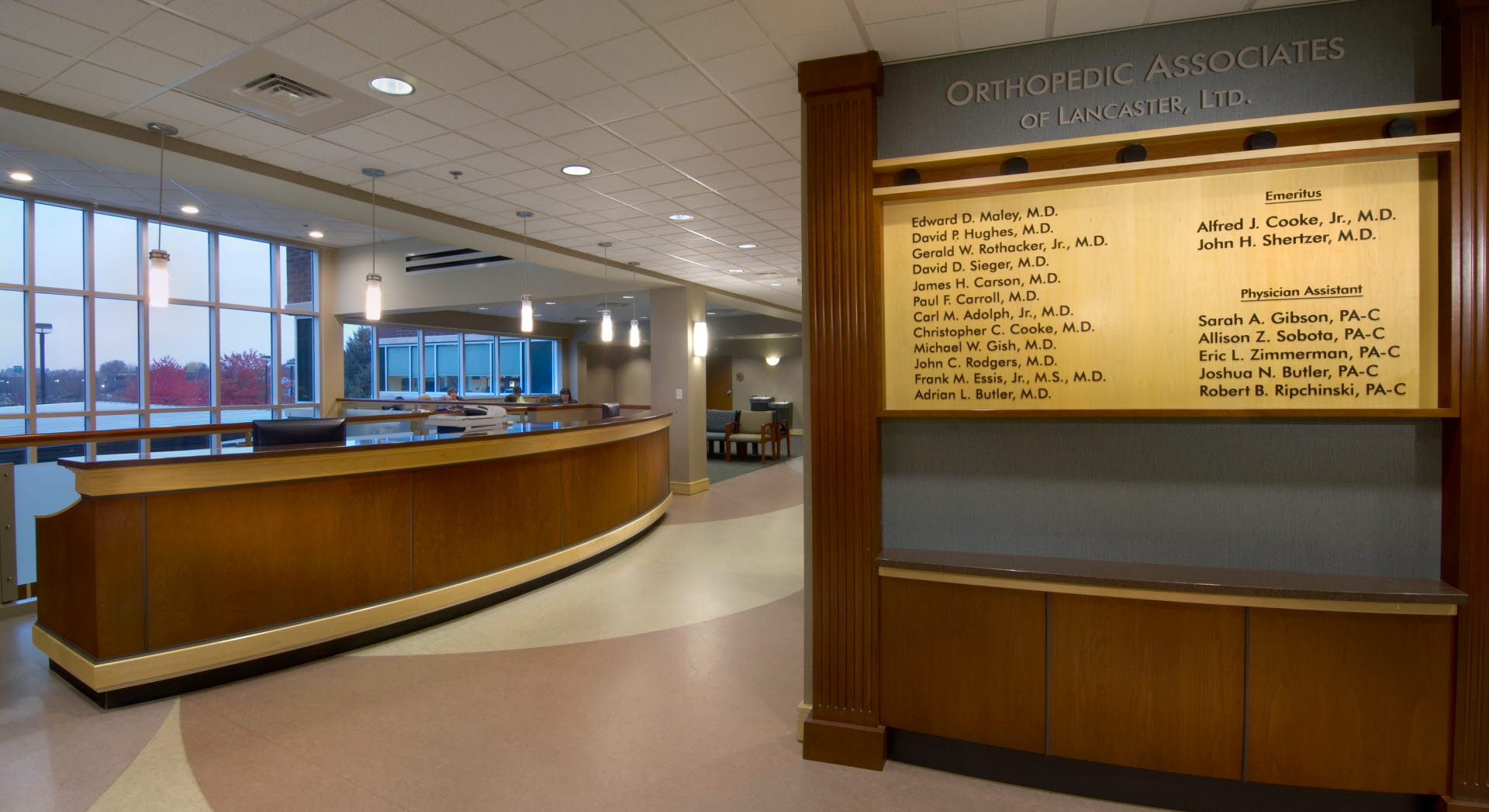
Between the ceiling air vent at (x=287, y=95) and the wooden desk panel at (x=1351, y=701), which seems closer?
the wooden desk panel at (x=1351, y=701)

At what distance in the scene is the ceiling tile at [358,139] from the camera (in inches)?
145

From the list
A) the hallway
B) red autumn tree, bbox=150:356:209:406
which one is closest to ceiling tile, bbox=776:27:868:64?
the hallway

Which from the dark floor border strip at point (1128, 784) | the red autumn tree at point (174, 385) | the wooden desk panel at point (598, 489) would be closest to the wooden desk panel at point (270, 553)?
the wooden desk panel at point (598, 489)

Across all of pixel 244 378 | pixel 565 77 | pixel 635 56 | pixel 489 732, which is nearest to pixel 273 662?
pixel 489 732

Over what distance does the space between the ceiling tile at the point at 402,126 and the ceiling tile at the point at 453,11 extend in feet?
3.41

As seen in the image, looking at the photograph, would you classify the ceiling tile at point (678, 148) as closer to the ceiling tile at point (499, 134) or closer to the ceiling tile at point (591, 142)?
the ceiling tile at point (591, 142)

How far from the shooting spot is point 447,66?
2961mm

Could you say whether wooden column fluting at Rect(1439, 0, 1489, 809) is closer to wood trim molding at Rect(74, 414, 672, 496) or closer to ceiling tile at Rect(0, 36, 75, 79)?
wood trim molding at Rect(74, 414, 672, 496)

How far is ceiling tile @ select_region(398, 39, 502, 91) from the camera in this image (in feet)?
9.27

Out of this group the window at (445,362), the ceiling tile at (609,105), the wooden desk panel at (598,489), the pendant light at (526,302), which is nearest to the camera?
the ceiling tile at (609,105)

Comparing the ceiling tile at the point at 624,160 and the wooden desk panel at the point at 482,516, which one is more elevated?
the ceiling tile at the point at 624,160

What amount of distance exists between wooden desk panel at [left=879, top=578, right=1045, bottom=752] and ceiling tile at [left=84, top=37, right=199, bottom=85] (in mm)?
3986

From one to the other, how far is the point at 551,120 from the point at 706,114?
0.89 m

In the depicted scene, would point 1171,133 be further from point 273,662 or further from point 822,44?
point 273,662
